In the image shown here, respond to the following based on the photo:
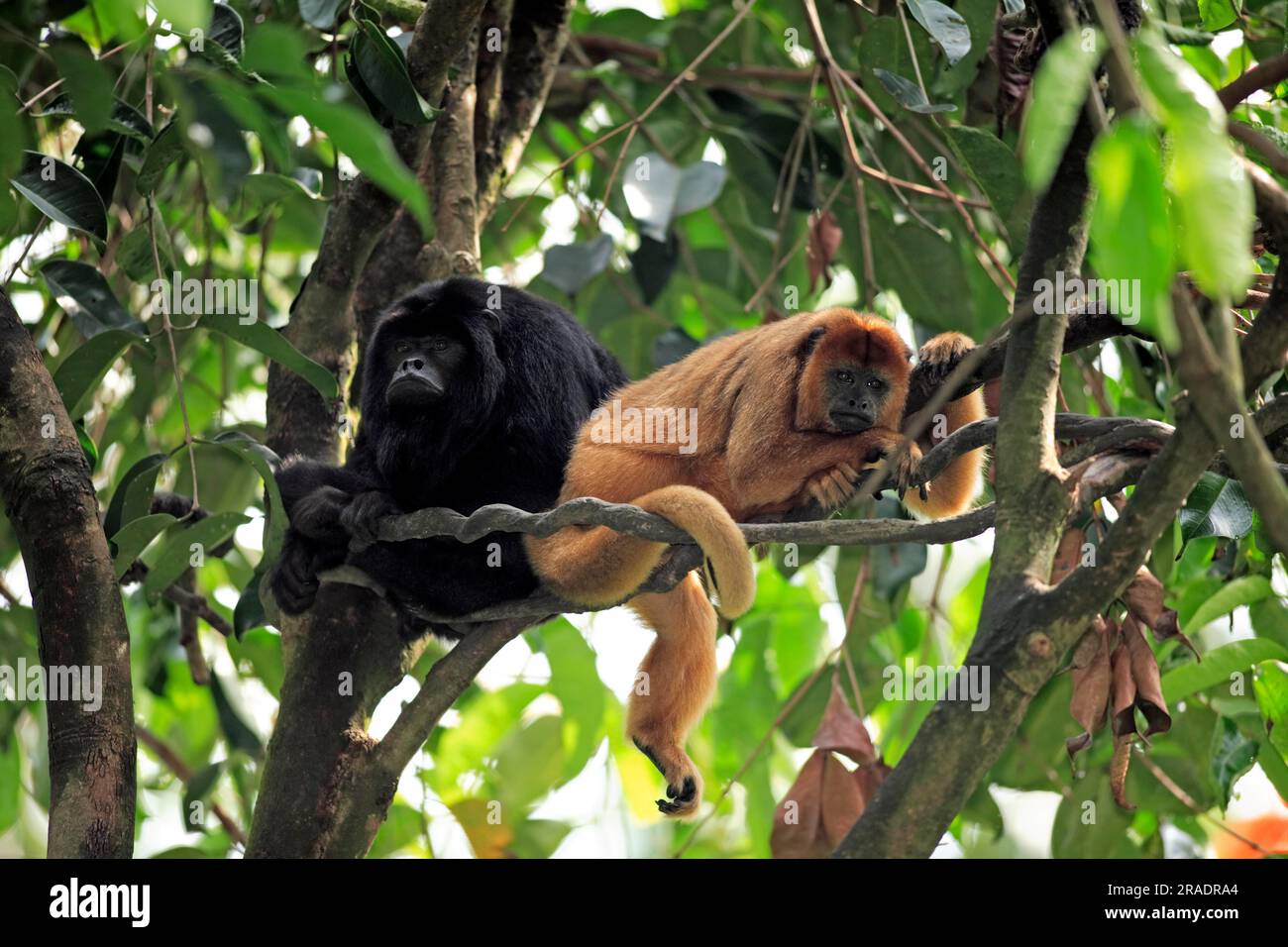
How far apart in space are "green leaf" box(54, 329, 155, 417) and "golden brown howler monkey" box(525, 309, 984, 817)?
1.26 metres

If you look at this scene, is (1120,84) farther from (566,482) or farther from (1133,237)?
(566,482)

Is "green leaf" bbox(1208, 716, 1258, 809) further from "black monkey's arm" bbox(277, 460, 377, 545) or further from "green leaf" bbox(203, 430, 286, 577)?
"green leaf" bbox(203, 430, 286, 577)

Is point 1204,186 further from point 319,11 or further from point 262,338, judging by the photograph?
point 319,11

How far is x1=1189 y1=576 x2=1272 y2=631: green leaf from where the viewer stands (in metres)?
3.74

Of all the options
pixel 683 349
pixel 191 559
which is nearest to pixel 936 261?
pixel 683 349

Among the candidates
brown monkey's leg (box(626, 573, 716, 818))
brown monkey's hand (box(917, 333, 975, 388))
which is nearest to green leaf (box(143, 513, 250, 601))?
brown monkey's leg (box(626, 573, 716, 818))

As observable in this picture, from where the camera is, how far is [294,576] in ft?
13.3

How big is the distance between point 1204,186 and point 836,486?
238cm

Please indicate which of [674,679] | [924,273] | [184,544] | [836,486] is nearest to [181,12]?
[836,486]

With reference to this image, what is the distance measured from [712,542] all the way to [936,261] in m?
2.67

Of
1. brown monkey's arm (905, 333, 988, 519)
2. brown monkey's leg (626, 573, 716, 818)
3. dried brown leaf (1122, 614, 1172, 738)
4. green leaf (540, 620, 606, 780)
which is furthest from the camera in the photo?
green leaf (540, 620, 606, 780)

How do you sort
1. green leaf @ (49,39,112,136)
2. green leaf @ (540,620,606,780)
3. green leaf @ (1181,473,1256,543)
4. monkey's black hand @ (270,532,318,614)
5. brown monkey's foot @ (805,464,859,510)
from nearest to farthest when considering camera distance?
green leaf @ (49,39,112,136)
green leaf @ (1181,473,1256,543)
brown monkey's foot @ (805,464,859,510)
monkey's black hand @ (270,532,318,614)
green leaf @ (540,620,606,780)

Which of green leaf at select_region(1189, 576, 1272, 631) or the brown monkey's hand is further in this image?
green leaf at select_region(1189, 576, 1272, 631)
